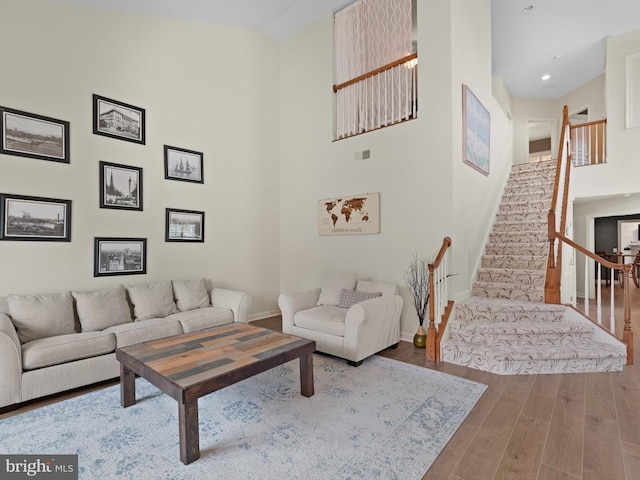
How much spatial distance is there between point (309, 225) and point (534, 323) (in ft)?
11.1

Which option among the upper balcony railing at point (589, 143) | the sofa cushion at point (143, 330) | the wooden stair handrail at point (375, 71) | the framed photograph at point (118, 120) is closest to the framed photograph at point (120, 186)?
the framed photograph at point (118, 120)

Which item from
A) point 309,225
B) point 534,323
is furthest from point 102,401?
point 534,323

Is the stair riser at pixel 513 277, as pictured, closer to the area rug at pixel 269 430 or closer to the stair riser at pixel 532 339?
the stair riser at pixel 532 339

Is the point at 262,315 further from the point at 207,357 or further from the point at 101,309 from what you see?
the point at 207,357

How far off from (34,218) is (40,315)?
3.33ft

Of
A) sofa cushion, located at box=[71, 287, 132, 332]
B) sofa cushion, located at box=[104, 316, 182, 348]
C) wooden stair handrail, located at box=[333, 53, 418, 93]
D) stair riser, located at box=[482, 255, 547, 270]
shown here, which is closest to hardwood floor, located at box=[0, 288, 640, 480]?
sofa cushion, located at box=[104, 316, 182, 348]

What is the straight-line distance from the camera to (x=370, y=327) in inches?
133

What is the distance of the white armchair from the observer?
10.8ft

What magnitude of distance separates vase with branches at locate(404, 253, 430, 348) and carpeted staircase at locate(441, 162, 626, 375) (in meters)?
0.35

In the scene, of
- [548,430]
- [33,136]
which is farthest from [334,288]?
[33,136]

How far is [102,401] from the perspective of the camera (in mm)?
2609

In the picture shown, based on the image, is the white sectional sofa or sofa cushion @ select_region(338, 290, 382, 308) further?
sofa cushion @ select_region(338, 290, 382, 308)

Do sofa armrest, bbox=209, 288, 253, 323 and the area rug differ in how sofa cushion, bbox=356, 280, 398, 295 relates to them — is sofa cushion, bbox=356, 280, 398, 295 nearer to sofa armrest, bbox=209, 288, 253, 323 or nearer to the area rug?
the area rug

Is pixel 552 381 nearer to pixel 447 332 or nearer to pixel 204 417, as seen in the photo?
pixel 447 332
